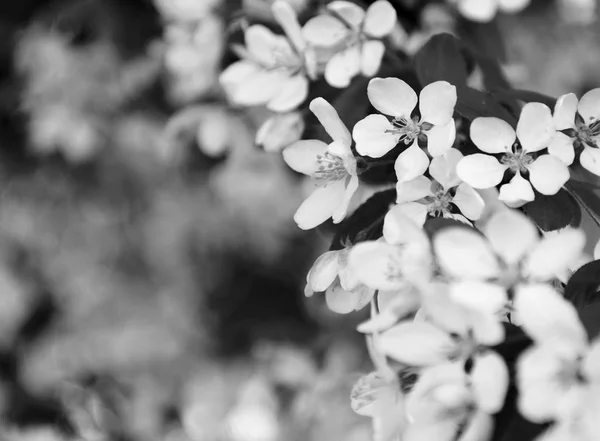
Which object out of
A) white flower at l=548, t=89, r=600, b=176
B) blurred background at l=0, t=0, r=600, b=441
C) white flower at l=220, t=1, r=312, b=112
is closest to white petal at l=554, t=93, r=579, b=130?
white flower at l=548, t=89, r=600, b=176

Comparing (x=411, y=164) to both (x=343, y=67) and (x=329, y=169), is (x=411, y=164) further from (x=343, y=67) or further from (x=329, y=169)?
(x=343, y=67)

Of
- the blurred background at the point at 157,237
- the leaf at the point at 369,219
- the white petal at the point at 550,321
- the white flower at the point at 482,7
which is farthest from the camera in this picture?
the blurred background at the point at 157,237

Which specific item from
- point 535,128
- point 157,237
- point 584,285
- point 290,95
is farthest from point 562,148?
point 157,237

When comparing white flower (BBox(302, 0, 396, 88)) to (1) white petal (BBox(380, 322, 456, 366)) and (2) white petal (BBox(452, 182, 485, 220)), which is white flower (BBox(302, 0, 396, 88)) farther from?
(1) white petal (BBox(380, 322, 456, 366))

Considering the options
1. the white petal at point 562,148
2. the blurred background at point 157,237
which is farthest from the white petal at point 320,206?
the blurred background at point 157,237

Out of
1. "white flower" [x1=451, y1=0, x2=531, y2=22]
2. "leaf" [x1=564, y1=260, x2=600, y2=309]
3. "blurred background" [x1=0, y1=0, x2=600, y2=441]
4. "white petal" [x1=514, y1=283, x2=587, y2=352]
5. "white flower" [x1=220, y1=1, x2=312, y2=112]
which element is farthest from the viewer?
"blurred background" [x1=0, y1=0, x2=600, y2=441]

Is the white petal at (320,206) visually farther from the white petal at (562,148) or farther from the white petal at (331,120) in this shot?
the white petal at (562,148)
